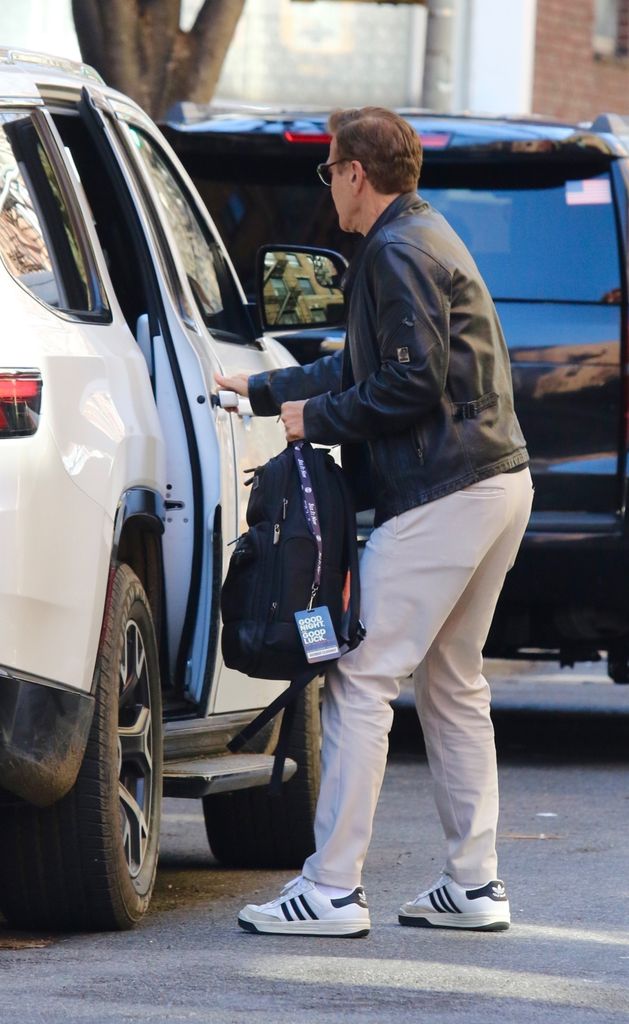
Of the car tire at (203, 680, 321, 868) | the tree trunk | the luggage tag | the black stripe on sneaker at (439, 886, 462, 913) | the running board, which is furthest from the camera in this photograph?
the tree trunk

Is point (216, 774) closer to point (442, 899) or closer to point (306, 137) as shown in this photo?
point (442, 899)

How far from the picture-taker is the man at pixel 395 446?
4.86 metres

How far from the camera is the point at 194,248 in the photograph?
6086mm

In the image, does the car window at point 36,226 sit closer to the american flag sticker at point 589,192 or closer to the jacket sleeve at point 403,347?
the jacket sleeve at point 403,347

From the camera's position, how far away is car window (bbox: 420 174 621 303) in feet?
25.4

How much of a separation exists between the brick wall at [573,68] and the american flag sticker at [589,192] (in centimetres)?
1180

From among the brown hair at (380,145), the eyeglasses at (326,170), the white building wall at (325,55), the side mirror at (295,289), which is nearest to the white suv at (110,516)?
the side mirror at (295,289)

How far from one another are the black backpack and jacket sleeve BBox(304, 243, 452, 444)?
142 mm

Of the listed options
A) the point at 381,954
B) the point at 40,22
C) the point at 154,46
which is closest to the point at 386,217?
the point at 381,954

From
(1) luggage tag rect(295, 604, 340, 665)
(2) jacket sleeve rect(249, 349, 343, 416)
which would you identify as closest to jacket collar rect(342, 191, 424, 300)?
(2) jacket sleeve rect(249, 349, 343, 416)

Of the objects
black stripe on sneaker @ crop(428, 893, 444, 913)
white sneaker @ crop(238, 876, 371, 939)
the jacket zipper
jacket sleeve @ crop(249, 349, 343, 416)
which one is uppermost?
jacket sleeve @ crop(249, 349, 343, 416)

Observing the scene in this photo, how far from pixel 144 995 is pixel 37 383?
3.91ft

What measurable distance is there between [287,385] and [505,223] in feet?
9.44

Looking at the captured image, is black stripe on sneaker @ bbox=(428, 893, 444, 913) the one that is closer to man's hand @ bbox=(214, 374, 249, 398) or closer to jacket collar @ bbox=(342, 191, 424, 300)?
man's hand @ bbox=(214, 374, 249, 398)
